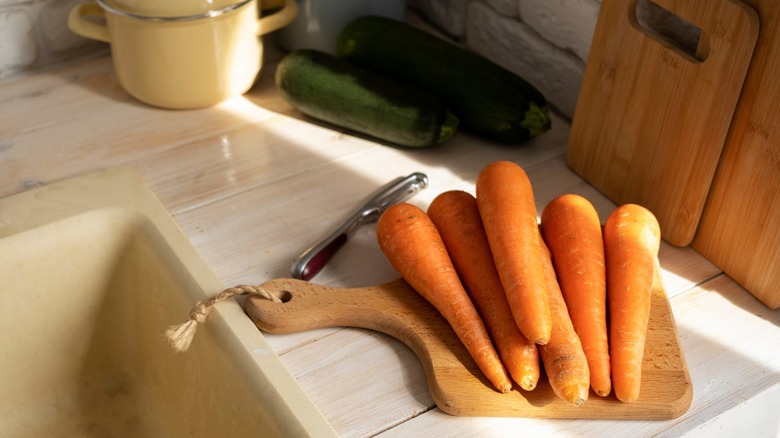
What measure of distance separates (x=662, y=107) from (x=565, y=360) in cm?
33

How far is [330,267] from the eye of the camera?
0.96 metres

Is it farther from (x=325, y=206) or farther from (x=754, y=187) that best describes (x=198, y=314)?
(x=754, y=187)

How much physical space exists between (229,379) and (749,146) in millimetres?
556

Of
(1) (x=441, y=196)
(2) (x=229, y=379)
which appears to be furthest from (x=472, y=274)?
(2) (x=229, y=379)

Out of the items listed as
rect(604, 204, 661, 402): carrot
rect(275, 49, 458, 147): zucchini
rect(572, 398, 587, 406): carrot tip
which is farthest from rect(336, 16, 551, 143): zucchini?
rect(572, 398, 587, 406): carrot tip

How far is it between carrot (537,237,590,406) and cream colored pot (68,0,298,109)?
57 centimetres

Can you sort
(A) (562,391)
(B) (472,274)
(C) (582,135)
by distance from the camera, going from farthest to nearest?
(C) (582,135), (B) (472,274), (A) (562,391)

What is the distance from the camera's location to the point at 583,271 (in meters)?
0.86

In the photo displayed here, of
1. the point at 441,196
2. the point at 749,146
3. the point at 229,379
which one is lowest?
the point at 229,379

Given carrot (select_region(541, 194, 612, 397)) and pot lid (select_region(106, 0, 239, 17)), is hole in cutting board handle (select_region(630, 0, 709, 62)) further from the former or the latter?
pot lid (select_region(106, 0, 239, 17))

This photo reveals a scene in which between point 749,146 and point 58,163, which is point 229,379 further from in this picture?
point 749,146

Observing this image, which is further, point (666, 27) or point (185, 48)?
point (185, 48)

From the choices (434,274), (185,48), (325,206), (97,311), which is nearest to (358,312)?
(434,274)

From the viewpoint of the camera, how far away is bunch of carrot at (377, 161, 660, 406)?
79 cm
